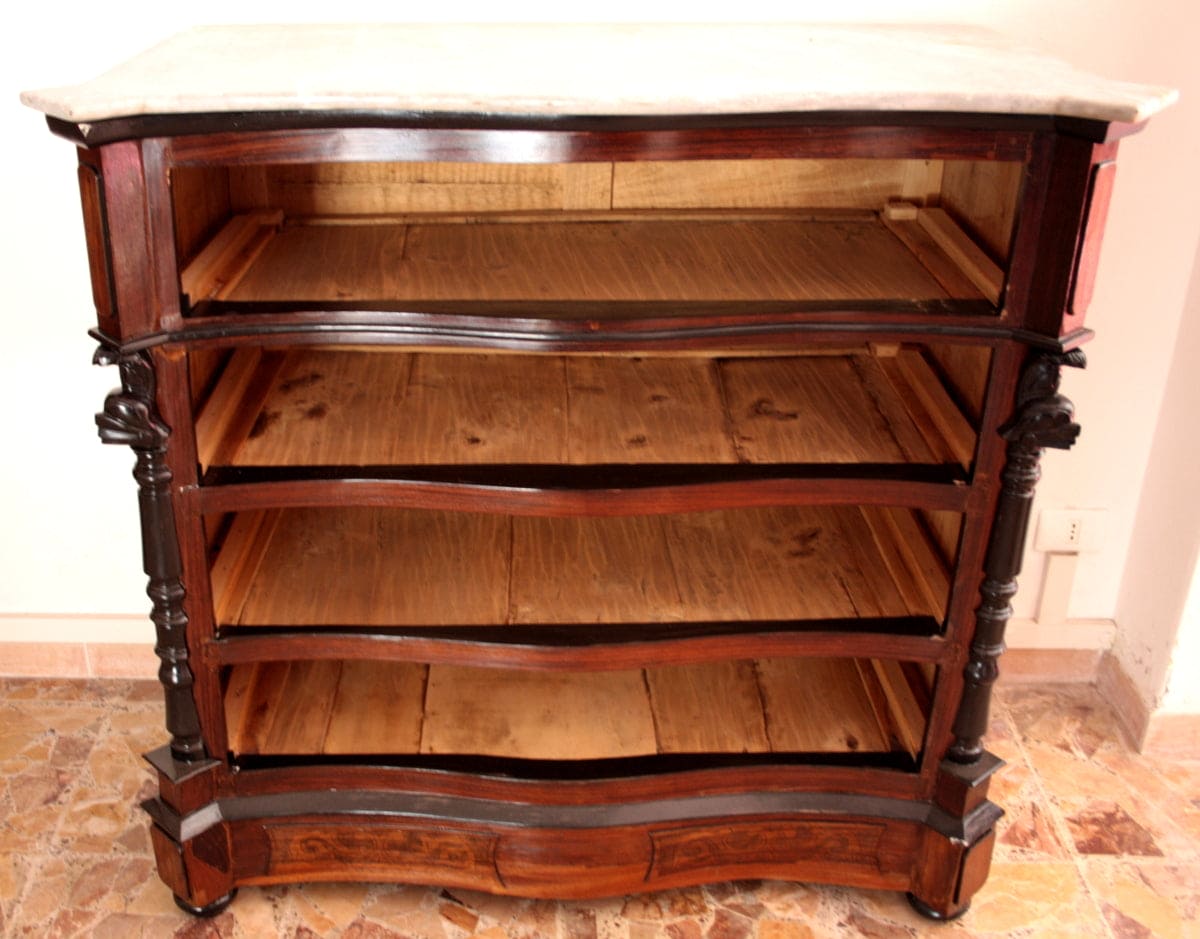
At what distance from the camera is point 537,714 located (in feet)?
7.11

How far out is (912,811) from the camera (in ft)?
6.72

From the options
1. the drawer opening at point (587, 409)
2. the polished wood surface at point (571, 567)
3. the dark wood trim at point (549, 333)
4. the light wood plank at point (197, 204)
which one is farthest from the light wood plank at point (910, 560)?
the light wood plank at point (197, 204)

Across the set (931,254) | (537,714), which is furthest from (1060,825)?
(931,254)

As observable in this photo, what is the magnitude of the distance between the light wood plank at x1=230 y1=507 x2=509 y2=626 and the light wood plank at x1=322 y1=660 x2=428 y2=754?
0.26 metres

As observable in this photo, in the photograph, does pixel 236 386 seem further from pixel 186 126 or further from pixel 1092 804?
pixel 1092 804

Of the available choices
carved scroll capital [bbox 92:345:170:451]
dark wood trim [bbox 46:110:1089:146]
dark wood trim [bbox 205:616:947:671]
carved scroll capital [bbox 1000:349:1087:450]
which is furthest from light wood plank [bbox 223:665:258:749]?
carved scroll capital [bbox 1000:349:1087:450]

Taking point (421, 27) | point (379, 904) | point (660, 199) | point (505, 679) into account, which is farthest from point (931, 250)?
point (379, 904)

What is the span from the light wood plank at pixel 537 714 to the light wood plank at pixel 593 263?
77 centimetres

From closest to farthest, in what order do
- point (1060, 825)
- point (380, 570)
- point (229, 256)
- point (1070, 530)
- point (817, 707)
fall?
point (229, 256), point (380, 570), point (817, 707), point (1060, 825), point (1070, 530)

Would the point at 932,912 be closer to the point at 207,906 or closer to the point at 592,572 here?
the point at 592,572

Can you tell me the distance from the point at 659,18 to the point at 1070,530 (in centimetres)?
133

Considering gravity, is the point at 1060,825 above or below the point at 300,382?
below

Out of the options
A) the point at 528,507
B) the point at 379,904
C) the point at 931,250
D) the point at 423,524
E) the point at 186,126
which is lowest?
the point at 379,904

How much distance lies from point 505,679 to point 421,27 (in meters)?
1.13
